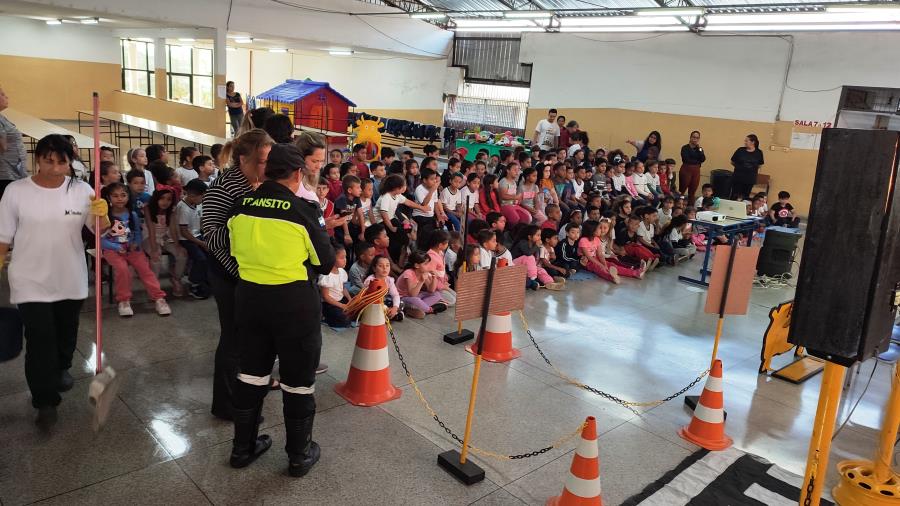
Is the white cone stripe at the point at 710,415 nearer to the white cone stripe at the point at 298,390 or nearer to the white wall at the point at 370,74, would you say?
the white cone stripe at the point at 298,390

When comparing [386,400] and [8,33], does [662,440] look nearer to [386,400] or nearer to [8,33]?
[386,400]

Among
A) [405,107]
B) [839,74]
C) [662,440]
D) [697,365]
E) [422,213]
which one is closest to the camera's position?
[662,440]

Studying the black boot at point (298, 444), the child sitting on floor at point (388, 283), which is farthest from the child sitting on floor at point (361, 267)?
the black boot at point (298, 444)

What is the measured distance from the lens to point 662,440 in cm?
434

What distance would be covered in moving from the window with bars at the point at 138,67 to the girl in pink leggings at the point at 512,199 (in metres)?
16.6

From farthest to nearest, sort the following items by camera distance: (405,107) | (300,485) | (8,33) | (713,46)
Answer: (405,107)
(8,33)
(713,46)
(300,485)

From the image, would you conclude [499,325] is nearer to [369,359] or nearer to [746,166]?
[369,359]

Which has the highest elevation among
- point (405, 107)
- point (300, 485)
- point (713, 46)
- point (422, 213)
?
point (713, 46)

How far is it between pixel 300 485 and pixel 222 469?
46 cm

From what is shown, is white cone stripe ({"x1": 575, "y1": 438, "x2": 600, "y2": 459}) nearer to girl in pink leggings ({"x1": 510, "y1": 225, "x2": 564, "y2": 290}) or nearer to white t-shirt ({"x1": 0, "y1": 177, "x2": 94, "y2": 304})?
white t-shirt ({"x1": 0, "y1": 177, "x2": 94, "y2": 304})

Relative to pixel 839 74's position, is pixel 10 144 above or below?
below

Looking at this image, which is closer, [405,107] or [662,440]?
[662,440]

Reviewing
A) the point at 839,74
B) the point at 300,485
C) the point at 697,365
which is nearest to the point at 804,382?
the point at 697,365

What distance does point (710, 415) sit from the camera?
432 cm
